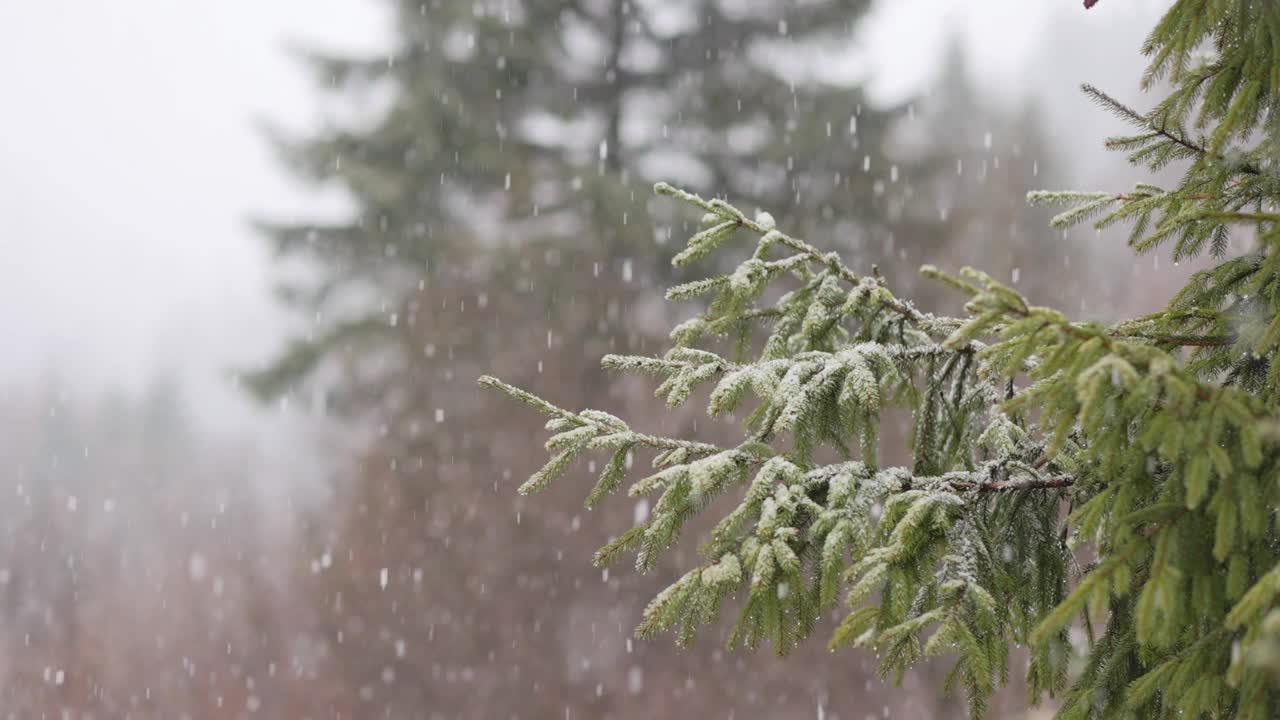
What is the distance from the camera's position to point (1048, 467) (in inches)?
109

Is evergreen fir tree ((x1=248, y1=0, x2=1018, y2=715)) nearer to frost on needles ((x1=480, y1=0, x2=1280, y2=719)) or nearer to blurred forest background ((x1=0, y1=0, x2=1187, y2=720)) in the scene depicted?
blurred forest background ((x1=0, y1=0, x2=1187, y2=720))

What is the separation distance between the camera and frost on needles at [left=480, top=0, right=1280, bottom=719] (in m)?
1.75

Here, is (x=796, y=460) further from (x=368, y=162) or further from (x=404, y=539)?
(x=368, y=162)

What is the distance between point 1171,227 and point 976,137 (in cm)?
2040

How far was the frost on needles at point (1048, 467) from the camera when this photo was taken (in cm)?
175

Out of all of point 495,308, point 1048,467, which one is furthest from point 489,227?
point 1048,467

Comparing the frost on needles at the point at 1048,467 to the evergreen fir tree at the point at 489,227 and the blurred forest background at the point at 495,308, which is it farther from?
the evergreen fir tree at the point at 489,227

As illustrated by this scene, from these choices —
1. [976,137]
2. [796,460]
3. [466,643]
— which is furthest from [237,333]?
[796,460]

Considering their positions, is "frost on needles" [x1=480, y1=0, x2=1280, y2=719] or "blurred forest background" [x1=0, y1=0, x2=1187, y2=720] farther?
"blurred forest background" [x1=0, y1=0, x2=1187, y2=720]

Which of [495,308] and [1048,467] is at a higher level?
[495,308]

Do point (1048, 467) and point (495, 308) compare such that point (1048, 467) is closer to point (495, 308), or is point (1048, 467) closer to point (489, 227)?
point (495, 308)

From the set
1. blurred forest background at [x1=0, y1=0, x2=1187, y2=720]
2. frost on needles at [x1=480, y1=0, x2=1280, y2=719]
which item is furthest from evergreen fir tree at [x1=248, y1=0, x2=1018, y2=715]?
frost on needles at [x1=480, y1=0, x2=1280, y2=719]

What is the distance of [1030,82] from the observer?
22891 mm

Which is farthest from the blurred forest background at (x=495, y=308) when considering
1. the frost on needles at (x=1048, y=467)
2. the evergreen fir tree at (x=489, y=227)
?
the frost on needles at (x=1048, y=467)
